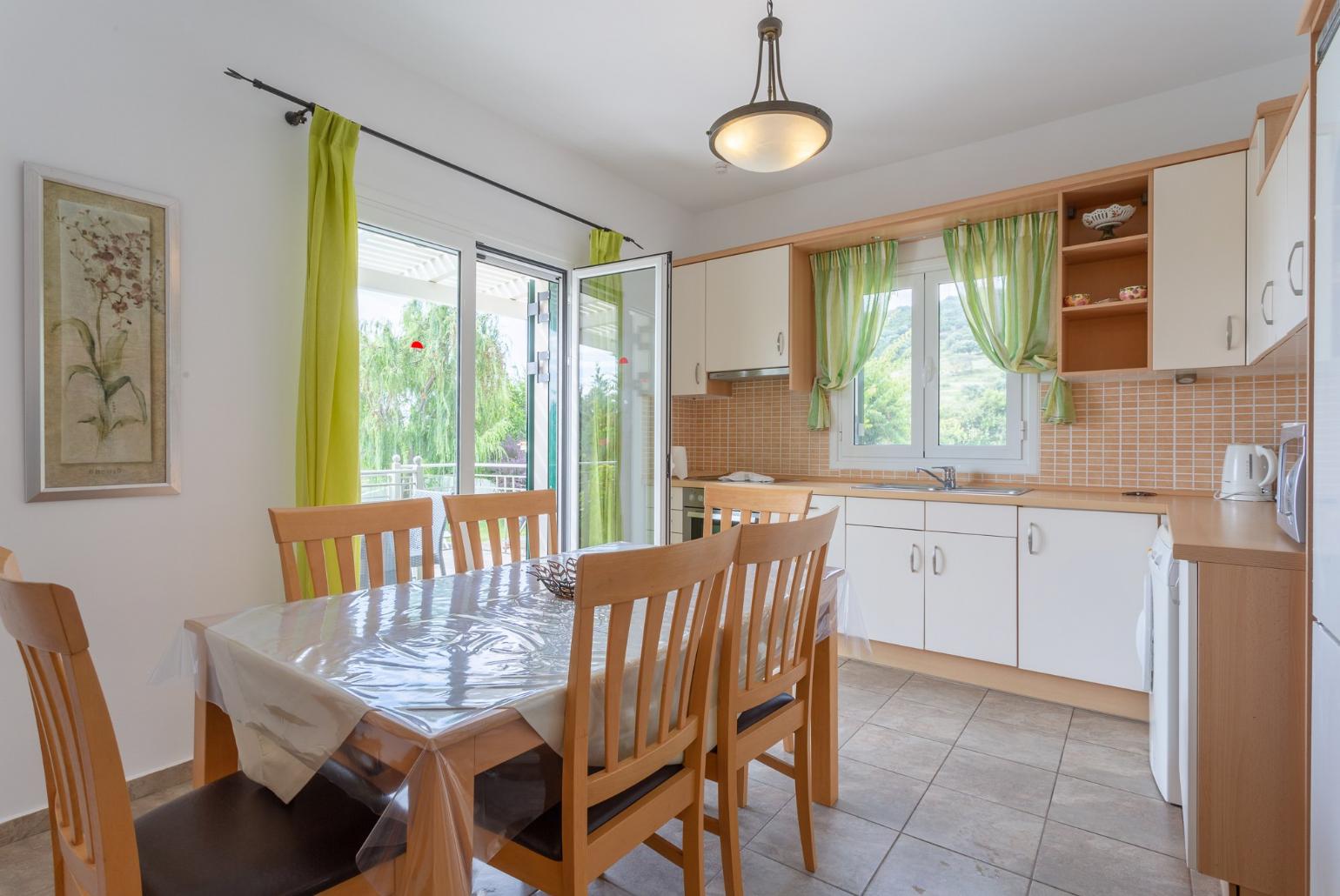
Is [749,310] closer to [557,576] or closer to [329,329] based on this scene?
[329,329]

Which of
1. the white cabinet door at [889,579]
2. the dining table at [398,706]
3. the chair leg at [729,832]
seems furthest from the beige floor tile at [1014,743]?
the dining table at [398,706]

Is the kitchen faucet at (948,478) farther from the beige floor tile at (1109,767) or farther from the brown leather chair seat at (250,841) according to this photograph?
the brown leather chair seat at (250,841)

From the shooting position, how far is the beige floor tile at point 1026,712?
2.69 meters

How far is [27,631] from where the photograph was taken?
0.90 metres

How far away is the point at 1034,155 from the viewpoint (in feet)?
11.0

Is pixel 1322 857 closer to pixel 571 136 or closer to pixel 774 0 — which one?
pixel 774 0

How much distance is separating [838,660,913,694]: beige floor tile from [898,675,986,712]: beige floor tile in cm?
5

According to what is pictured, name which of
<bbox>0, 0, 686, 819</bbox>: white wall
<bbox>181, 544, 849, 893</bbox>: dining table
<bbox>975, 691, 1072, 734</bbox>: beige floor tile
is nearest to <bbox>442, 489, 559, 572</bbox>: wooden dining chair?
<bbox>181, 544, 849, 893</bbox>: dining table

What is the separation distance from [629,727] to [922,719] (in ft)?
6.51

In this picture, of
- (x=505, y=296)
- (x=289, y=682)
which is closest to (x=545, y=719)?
(x=289, y=682)

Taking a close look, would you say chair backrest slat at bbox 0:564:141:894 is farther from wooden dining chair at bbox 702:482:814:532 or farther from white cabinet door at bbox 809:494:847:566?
white cabinet door at bbox 809:494:847:566

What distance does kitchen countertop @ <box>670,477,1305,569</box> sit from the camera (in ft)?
5.16

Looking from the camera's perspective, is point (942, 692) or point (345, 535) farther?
point (942, 692)

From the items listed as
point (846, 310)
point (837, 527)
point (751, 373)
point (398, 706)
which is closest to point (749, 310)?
point (751, 373)
